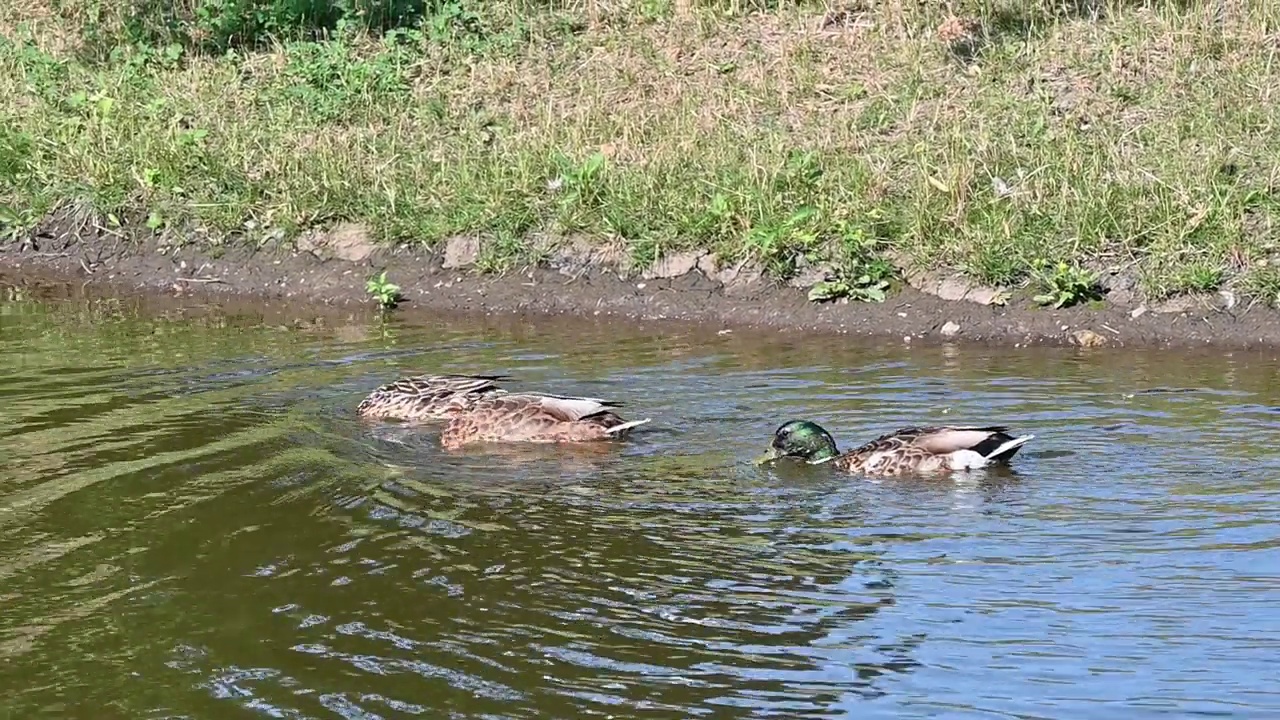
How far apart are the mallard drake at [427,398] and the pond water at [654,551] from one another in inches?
10.4

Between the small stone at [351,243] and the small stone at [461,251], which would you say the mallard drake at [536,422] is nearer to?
the small stone at [461,251]

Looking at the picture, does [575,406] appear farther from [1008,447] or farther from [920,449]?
[1008,447]

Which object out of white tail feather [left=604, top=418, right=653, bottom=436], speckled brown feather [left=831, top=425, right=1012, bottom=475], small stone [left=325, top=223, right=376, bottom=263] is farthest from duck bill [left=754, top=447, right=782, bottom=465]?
small stone [left=325, top=223, right=376, bottom=263]

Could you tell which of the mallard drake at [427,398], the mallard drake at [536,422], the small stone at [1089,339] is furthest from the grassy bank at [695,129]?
the mallard drake at [536,422]

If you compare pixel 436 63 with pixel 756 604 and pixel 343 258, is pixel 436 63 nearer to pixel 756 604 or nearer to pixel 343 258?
pixel 343 258

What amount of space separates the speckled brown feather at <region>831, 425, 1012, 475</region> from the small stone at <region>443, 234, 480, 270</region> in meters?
6.09

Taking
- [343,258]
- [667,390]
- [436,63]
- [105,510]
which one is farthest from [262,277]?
[105,510]

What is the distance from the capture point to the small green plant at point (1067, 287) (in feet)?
41.5

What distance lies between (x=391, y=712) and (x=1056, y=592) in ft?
8.53

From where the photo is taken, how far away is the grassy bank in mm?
13312

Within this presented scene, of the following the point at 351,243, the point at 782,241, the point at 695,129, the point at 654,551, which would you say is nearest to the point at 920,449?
the point at 654,551

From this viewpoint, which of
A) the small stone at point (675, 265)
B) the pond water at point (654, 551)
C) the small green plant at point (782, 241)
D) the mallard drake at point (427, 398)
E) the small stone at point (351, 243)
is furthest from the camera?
the small stone at point (351, 243)

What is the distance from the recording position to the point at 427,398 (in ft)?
35.0

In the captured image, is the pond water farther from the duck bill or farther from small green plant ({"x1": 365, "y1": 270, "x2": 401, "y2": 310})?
small green plant ({"x1": 365, "y1": 270, "x2": 401, "y2": 310})
